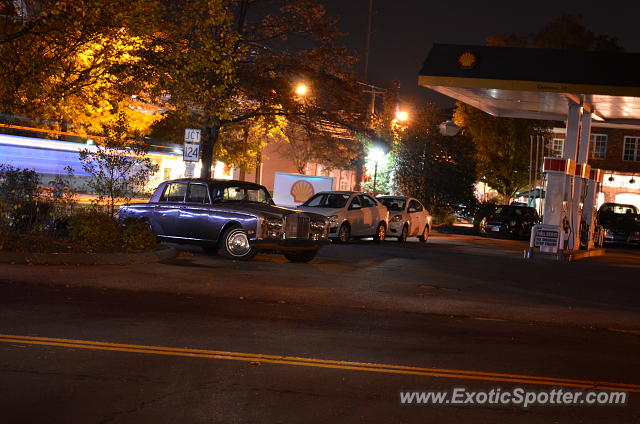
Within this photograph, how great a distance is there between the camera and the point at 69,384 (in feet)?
22.7

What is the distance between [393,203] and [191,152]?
11033mm

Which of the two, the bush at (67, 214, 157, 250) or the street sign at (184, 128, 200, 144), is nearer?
the bush at (67, 214, 157, 250)

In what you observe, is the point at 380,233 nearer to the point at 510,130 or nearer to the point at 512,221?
the point at 512,221

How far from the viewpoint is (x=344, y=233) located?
25797 mm

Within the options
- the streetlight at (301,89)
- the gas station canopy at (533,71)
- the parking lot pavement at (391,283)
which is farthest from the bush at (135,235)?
the streetlight at (301,89)

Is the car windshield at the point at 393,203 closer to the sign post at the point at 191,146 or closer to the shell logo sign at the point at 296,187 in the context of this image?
the shell logo sign at the point at 296,187

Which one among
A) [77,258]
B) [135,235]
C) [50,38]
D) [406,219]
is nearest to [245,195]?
[135,235]

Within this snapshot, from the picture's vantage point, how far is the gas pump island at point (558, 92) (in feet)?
75.2

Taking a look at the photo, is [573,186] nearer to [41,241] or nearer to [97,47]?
[97,47]

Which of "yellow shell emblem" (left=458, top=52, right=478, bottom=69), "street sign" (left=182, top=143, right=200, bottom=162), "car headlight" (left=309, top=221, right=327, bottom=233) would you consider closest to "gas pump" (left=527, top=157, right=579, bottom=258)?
"yellow shell emblem" (left=458, top=52, right=478, bottom=69)

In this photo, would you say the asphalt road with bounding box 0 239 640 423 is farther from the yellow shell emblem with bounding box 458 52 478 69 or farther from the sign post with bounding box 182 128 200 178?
the yellow shell emblem with bounding box 458 52 478 69

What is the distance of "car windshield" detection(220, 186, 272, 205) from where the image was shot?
18875mm

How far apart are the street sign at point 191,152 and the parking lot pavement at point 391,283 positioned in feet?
7.20

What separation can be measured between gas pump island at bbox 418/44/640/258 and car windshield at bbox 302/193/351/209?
14.3 ft
